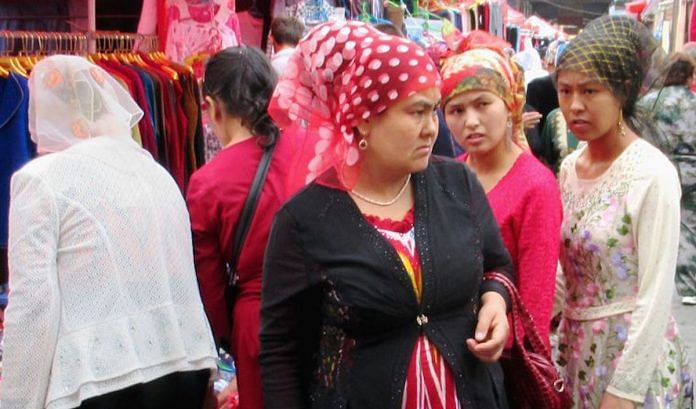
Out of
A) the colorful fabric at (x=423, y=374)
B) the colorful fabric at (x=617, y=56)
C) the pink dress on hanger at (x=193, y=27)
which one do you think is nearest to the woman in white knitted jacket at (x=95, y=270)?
the colorful fabric at (x=423, y=374)

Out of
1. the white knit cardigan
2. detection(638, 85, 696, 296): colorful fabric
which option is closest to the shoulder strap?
the white knit cardigan

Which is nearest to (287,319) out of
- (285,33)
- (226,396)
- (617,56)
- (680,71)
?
(617,56)

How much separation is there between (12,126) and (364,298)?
2200 millimetres

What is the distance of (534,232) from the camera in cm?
264

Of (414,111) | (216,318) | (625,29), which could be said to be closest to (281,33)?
(216,318)

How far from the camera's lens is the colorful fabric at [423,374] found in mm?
2121

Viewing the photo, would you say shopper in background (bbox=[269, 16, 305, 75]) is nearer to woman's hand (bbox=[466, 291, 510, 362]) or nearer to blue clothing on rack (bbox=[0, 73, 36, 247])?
blue clothing on rack (bbox=[0, 73, 36, 247])

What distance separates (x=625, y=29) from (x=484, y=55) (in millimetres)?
451

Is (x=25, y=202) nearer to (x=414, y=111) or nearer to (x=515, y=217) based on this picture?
(x=414, y=111)

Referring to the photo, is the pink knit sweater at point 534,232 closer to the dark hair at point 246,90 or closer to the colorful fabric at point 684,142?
the dark hair at point 246,90

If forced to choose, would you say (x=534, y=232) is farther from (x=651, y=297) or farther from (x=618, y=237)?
(x=651, y=297)

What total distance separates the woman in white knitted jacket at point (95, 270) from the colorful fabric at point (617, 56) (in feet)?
4.34

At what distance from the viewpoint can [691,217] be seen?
6.73m

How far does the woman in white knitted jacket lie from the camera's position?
2350mm
